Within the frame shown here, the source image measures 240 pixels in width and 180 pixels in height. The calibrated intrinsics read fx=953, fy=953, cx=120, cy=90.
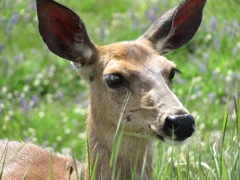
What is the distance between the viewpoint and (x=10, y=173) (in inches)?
247

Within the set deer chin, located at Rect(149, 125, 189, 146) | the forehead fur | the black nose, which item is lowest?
deer chin, located at Rect(149, 125, 189, 146)

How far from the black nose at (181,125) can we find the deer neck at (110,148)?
1.66 ft

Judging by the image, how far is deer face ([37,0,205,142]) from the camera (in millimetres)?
5523

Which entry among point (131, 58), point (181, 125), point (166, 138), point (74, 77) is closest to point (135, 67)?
point (131, 58)

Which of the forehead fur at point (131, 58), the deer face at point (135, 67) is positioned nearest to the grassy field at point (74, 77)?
the deer face at point (135, 67)

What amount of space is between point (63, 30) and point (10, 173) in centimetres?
101

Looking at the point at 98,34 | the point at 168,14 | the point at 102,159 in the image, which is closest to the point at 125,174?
the point at 102,159

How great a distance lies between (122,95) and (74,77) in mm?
5079

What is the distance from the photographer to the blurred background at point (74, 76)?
30.3 feet

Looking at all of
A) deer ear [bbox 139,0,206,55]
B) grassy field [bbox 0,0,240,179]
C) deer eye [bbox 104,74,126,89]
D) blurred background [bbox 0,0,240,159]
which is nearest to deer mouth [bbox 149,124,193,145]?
deer eye [bbox 104,74,126,89]

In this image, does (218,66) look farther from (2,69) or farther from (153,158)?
(153,158)

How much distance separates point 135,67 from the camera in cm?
592

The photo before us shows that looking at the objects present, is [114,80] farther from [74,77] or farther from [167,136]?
[74,77]

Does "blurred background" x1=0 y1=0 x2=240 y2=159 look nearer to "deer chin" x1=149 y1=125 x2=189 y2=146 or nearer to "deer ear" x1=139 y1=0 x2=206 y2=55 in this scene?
"deer ear" x1=139 y1=0 x2=206 y2=55
